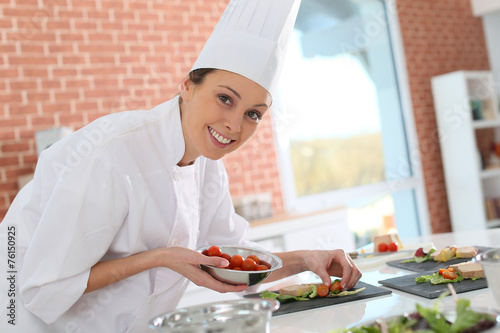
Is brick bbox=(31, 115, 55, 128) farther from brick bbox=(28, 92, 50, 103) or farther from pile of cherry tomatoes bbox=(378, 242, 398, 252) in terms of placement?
pile of cherry tomatoes bbox=(378, 242, 398, 252)

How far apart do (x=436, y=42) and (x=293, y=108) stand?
7.34 feet

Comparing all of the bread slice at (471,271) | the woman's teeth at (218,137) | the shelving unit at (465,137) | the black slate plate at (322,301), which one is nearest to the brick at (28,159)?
the woman's teeth at (218,137)

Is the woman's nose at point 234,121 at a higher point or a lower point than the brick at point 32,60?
lower

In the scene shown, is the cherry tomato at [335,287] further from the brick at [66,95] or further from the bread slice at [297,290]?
the brick at [66,95]

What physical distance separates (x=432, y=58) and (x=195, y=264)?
17.6ft

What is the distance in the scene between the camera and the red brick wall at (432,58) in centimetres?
586

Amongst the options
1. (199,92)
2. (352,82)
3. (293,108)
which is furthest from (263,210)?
(199,92)

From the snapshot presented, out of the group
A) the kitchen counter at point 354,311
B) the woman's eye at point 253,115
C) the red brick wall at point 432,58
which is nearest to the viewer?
the kitchen counter at point 354,311

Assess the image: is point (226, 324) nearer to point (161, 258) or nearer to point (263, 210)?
point (161, 258)

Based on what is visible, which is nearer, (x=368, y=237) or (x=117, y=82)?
(x=117, y=82)

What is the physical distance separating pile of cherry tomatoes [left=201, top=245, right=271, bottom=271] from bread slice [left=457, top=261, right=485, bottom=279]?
1.62 feet

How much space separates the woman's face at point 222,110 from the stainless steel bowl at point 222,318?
606mm

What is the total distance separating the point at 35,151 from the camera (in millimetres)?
3625

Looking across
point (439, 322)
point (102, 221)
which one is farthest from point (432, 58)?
point (439, 322)
